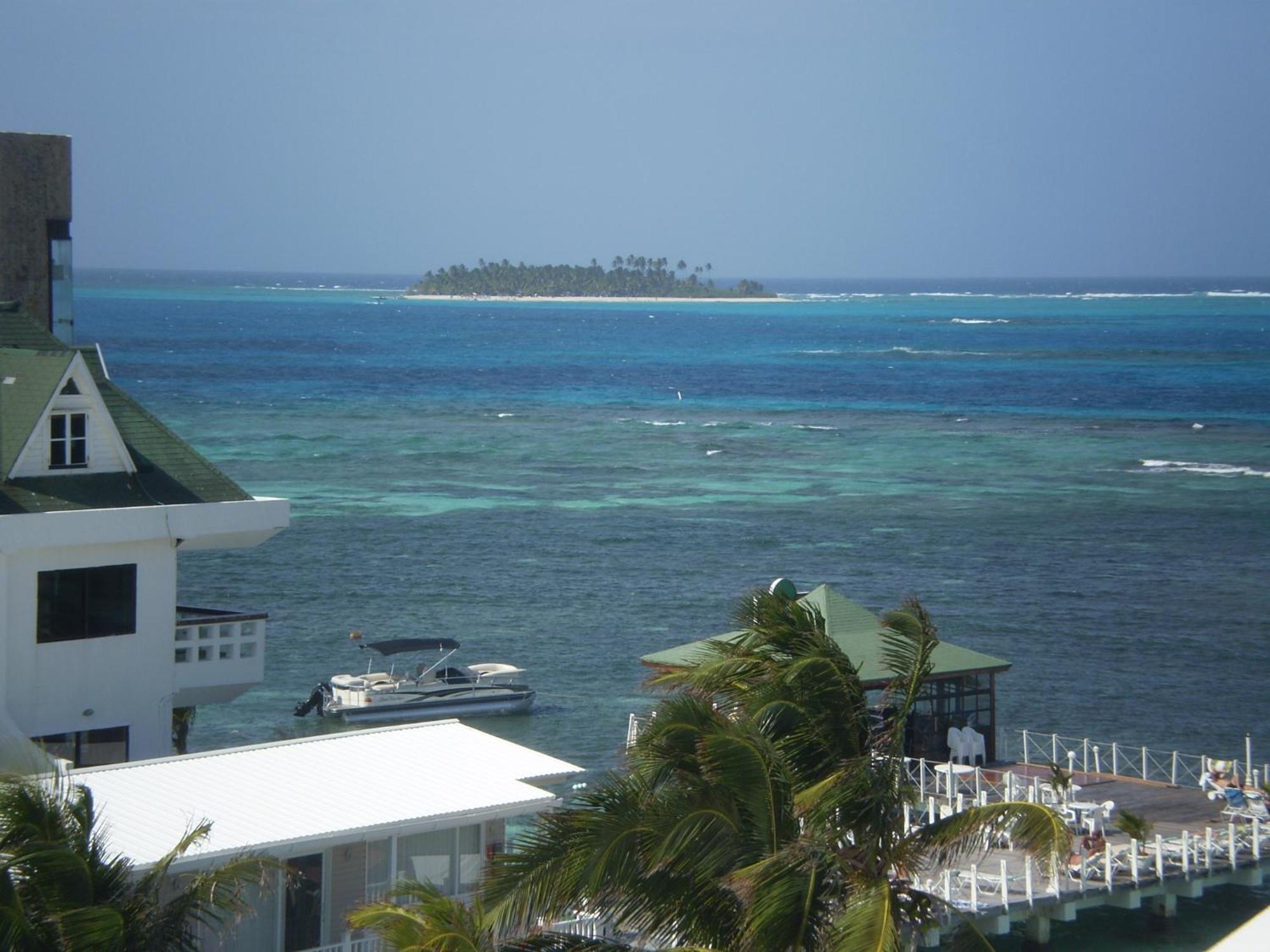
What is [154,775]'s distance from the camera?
14.5 metres

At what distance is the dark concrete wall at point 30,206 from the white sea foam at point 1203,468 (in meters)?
65.2

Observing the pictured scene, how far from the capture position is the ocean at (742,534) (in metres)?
36.0

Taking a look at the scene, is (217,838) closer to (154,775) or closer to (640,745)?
(154,775)

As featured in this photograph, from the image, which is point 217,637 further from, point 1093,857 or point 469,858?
point 1093,857

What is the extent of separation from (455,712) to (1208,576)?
2584cm

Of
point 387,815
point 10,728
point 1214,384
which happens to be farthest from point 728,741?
point 1214,384

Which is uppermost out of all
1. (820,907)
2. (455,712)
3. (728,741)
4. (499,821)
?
(728,741)

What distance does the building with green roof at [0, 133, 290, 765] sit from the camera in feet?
56.8

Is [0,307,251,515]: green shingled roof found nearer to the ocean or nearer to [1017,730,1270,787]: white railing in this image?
the ocean

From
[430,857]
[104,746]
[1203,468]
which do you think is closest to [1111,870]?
[430,857]

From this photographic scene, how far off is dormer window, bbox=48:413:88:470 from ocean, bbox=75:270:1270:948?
13417 mm

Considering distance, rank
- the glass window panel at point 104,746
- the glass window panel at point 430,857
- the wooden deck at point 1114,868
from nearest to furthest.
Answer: the glass window panel at point 430,857
the glass window panel at point 104,746
the wooden deck at point 1114,868

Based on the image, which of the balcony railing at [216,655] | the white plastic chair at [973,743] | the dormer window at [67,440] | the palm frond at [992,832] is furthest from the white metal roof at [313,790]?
the white plastic chair at [973,743]

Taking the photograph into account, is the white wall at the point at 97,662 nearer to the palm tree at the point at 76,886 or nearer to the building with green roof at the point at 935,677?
the palm tree at the point at 76,886
